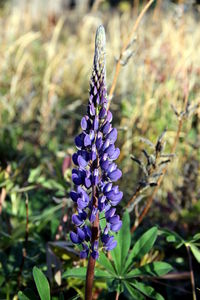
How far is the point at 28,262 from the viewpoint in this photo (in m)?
1.82

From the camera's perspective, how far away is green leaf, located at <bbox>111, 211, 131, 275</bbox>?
1443mm

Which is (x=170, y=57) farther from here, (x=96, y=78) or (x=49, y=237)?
(x=96, y=78)

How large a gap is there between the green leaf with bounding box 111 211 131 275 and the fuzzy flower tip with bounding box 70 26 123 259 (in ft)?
1.08

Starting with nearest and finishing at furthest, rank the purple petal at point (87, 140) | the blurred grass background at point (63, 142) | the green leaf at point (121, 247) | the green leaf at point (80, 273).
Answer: the purple petal at point (87, 140), the green leaf at point (80, 273), the green leaf at point (121, 247), the blurred grass background at point (63, 142)

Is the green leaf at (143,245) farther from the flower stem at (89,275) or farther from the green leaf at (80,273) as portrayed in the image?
the flower stem at (89,275)

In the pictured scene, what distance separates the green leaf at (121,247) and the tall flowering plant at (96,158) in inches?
12.6

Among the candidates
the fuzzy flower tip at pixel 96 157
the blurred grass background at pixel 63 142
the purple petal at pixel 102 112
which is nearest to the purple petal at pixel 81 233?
the fuzzy flower tip at pixel 96 157

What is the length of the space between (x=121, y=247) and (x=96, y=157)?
0.55 m

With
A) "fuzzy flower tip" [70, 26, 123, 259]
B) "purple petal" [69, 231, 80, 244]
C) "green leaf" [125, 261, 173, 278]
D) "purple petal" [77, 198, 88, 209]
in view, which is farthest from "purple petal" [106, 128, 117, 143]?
"green leaf" [125, 261, 173, 278]

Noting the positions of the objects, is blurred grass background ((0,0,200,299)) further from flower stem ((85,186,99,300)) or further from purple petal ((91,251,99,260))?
purple petal ((91,251,99,260))

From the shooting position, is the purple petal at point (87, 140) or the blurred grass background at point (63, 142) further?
the blurred grass background at point (63, 142)

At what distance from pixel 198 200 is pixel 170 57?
1660mm

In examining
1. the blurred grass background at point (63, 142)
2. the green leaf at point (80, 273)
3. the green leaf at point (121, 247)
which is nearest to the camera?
the green leaf at point (80, 273)

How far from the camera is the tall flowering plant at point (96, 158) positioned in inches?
42.6
